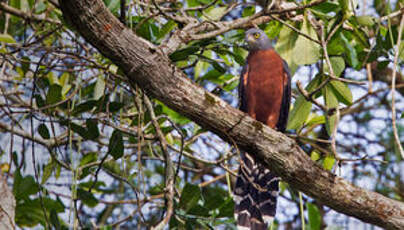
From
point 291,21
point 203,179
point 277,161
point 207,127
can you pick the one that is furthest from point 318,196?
point 203,179

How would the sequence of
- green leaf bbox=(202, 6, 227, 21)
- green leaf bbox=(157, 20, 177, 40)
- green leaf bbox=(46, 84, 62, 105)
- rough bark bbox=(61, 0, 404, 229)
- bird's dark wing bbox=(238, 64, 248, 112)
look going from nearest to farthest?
rough bark bbox=(61, 0, 404, 229) < green leaf bbox=(46, 84, 62, 105) < green leaf bbox=(157, 20, 177, 40) < green leaf bbox=(202, 6, 227, 21) < bird's dark wing bbox=(238, 64, 248, 112)

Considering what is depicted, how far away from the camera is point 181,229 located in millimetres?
2559

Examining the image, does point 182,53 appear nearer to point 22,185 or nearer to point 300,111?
point 300,111

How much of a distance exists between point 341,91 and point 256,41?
1349 millimetres

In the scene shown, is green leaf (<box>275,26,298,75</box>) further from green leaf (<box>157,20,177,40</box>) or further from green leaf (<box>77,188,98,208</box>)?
green leaf (<box>77,188,98,208</box>)

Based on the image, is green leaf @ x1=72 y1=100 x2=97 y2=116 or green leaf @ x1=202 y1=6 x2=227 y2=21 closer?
green leaf @ x1=72 y1=100 x2=97 y2=116

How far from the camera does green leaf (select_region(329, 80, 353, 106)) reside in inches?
106

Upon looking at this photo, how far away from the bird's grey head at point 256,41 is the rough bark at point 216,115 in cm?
146

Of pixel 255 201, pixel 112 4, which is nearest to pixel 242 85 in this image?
pixel 255 201

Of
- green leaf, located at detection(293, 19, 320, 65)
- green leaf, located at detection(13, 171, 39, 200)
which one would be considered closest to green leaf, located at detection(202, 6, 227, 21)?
green leaf, located at detection(293, 19, 320, 65)

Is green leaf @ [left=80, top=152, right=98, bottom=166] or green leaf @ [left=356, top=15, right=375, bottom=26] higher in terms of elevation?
green leaf @ [left=356, top=15, right=375, bottom=26]

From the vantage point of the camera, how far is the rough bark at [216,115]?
2.11m

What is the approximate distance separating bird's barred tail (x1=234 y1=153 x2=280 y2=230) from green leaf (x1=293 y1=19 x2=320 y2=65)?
0.72 m

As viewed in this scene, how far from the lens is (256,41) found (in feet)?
12.9
